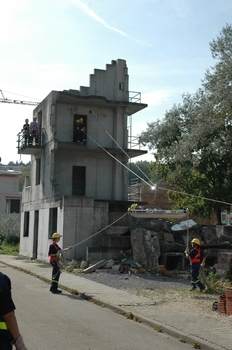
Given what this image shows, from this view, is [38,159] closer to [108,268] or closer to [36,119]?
[36,119]

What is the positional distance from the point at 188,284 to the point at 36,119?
1641 cm

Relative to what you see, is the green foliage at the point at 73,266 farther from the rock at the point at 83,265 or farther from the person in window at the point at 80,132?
the person in window at the point at 80,132

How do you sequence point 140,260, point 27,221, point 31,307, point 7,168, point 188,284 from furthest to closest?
1. point 7,168
2. point 27,221
3. point 140,260
4. point 188,284
5. point 31,307

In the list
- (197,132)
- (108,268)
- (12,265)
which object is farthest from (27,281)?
(197,132)

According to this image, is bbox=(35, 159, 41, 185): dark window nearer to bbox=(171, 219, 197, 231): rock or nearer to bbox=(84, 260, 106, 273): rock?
bbox=(171, 219, 197, 231): rock

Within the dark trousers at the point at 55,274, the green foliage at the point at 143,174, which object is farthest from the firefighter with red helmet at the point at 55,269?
the green foliage at the point at 143,174

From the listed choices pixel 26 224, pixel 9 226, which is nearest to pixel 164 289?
pixel 26 224

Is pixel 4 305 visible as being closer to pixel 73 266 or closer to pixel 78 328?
pixel 78 328

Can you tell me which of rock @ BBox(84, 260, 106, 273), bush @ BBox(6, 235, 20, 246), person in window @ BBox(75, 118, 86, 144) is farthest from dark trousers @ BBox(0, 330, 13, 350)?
bush @ BBox(6, 235, 20, 246)

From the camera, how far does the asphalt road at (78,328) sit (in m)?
7.54

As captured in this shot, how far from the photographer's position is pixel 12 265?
23141 mm

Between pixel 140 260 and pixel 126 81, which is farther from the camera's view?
pixel 126 81

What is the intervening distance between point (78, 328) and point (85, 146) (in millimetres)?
17123

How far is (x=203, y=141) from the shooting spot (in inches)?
1115
